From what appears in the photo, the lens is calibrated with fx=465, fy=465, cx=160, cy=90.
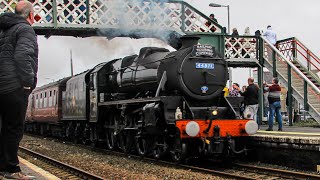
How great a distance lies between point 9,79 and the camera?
183 inches

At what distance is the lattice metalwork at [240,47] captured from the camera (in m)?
16.9

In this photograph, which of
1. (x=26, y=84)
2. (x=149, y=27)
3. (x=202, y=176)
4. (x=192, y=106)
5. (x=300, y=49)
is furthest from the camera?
(x=300, y=49)

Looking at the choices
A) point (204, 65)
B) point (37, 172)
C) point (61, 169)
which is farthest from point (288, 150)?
point (37, 172)

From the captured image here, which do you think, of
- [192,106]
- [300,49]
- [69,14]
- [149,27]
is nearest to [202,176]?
[192,106]

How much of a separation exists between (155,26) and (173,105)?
5.29 metres

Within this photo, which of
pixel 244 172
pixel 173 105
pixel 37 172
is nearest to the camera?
pixel 37 172

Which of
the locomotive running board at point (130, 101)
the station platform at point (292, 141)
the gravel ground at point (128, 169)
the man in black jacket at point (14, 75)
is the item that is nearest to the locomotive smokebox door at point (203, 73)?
the locomotive running board at point (130, 101)

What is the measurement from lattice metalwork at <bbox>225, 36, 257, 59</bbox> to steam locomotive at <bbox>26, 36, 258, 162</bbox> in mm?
4761

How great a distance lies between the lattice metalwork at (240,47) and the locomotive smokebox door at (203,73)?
6111mm

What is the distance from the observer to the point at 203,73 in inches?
417

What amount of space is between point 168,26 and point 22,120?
11.1m

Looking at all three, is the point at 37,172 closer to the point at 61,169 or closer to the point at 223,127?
the point at 61,169

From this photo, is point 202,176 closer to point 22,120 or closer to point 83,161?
point 83,161

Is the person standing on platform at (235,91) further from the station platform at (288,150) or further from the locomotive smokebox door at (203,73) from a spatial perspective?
the locomotive smokebox door at (203,73)
